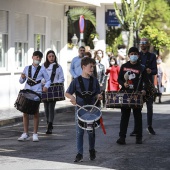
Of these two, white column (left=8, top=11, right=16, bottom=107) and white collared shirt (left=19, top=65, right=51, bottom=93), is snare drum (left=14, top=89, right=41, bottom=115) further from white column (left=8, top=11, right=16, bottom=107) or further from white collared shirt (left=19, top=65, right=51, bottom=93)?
white column (left=8, top=11, right=16, bottom=107)

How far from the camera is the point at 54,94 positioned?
52.7 feet

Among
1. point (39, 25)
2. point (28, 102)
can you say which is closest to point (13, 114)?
point (28, 102)

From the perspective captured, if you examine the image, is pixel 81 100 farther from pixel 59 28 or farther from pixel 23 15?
pixel 59 28

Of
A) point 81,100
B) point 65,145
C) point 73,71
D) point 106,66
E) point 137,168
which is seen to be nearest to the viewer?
point 137,168

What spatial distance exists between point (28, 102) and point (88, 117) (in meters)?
3.28

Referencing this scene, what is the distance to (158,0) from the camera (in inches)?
1750

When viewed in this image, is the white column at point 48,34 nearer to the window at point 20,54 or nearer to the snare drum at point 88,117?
the window at point 20,54

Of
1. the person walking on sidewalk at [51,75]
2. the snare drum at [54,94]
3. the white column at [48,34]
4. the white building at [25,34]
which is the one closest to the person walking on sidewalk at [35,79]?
the snare drum at [54,94]

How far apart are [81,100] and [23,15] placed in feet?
45.0

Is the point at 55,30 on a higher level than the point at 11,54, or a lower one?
higher

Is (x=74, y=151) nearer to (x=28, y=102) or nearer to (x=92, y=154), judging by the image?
(x=92, y=154)

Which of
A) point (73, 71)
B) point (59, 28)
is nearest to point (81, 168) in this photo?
point (73, 71)

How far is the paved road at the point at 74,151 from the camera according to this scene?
37.1ft

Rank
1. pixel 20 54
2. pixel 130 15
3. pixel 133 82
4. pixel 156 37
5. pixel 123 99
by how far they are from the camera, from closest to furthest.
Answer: pixel 123 99 < pixel 133 82 < pixel 20 54 < pixel 130 15 < pixel 156 37
